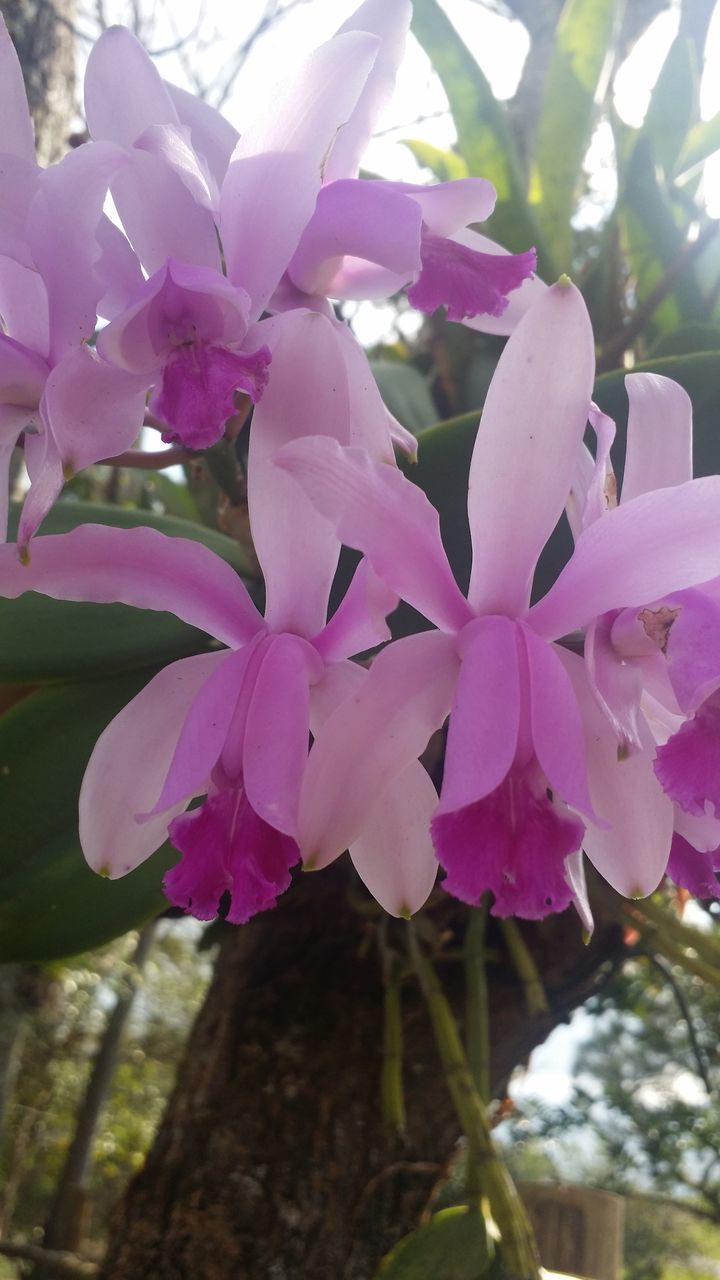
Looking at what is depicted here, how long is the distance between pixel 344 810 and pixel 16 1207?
6.27m

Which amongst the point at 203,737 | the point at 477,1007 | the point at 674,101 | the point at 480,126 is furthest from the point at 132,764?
the point at 674,101

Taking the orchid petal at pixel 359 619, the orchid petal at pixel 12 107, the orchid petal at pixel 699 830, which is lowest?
the orchid petal at pixel 699 830

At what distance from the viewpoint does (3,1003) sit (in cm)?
135

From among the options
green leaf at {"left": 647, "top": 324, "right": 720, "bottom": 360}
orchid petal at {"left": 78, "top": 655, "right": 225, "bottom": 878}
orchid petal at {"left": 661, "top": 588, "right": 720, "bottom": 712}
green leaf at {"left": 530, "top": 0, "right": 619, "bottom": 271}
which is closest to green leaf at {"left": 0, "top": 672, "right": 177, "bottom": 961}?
orchid petal at {"left": 78, "top": 655, "right": 225, "bottom": 878}

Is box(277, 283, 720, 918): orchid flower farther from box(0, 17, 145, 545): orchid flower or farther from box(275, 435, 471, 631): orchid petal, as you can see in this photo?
box(0, 17, 145, 545): orchid flower

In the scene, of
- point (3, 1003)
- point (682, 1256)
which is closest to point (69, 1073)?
point (682, 1256)

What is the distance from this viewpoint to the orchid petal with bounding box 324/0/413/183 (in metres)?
0.45

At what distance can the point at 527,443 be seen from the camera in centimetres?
39

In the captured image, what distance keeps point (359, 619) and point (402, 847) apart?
114 millimetres

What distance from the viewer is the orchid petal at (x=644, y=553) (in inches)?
14.0

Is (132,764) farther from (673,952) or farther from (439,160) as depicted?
(439,160)

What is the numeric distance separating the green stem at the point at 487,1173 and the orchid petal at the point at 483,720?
365 mm

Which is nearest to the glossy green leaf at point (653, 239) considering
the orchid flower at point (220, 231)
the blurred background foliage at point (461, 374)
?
the blurred background foliage at point (461, 374)

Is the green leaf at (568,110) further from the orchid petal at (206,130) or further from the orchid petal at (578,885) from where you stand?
the orchid petal at (578,885)
